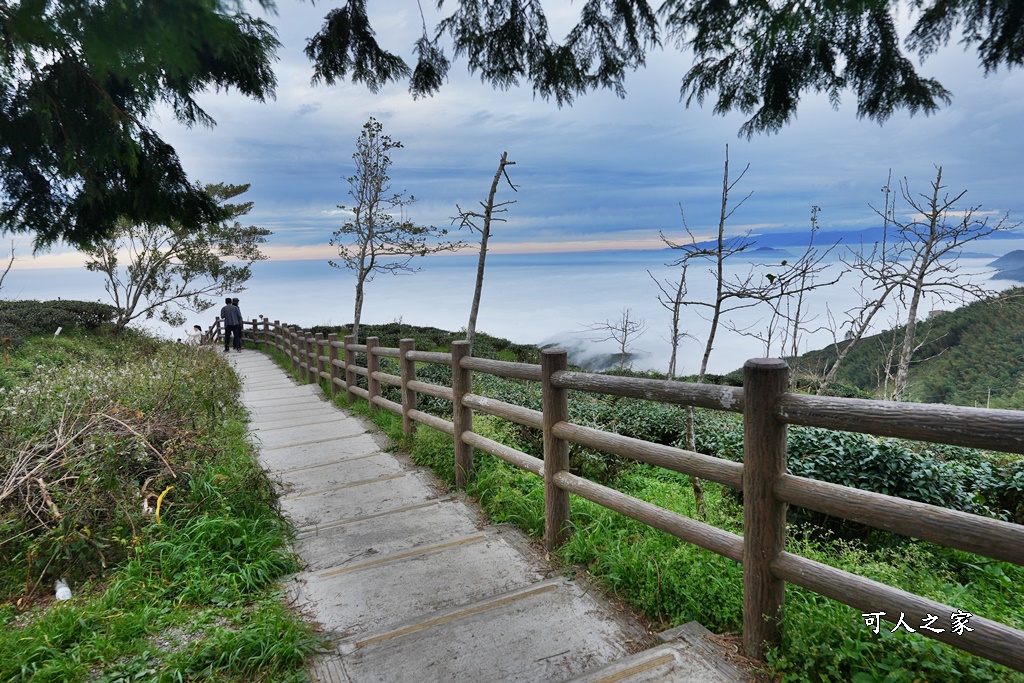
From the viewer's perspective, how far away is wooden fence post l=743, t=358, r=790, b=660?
2.38m

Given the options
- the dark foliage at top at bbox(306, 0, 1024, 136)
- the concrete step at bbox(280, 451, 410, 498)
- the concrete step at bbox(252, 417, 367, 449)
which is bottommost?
the concrete step at bbox(280, 451, 410, 498)

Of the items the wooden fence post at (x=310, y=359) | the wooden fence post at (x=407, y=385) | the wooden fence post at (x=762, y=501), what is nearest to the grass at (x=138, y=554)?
the wooden fence post at (x=407, y=385)

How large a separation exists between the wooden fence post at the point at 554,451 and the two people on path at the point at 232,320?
794 inches

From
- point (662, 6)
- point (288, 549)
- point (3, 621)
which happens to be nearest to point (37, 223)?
point (3, 621)

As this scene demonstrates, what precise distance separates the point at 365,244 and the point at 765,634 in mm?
14904

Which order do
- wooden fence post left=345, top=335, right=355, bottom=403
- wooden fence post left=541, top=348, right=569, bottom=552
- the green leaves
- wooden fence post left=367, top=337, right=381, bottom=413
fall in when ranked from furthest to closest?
1. wooden fence post left=345, top=335, right=355, bottom=403
2. wooden fence post left=367, top=337, right=381, bottom=413
3. wooden fence post left=541, top=348, right=569, bottom=552
4. the green leaves

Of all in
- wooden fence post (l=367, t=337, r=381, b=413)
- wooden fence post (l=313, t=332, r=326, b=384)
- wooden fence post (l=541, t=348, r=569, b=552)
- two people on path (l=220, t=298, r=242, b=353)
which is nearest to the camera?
wooden fence post (l=541, t=348, r=569, b=552)

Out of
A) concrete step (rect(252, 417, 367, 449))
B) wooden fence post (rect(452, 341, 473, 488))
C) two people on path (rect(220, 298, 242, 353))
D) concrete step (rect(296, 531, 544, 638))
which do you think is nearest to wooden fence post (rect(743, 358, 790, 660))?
concrete step (rect(296, 531, 544, 638))

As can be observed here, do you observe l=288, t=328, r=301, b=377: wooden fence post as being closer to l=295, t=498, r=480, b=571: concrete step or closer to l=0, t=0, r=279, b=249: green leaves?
l=295, t=498, r=480, b=571: concrete step

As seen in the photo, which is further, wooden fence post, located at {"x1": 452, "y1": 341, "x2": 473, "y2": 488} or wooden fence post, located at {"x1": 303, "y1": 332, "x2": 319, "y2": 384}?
wooden fence post, located at {"x1": 303, "y1": 332, "x2": 319, "y2": 384}

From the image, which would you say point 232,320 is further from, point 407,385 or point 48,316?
point 407,385

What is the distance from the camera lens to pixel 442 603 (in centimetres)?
305

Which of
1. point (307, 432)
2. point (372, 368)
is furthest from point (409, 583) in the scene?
point (372, 368)

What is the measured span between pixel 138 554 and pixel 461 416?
91.8 inches
